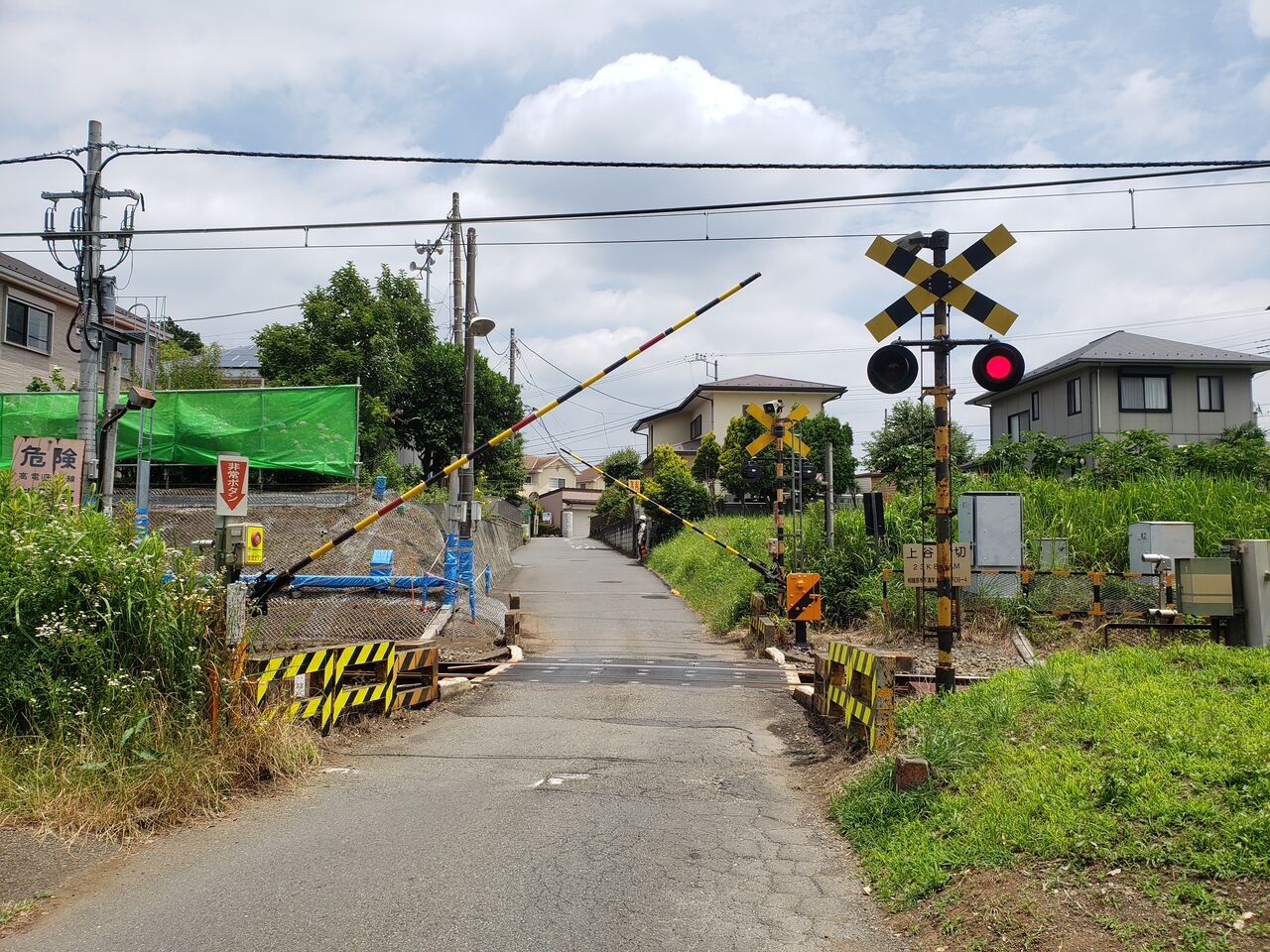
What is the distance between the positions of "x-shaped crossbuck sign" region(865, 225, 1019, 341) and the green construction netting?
45.0 ft

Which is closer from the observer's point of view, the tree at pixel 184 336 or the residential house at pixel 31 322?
the residential house at pixel 31 322

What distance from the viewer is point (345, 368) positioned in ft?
101

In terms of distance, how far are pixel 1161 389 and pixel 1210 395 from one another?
185cm

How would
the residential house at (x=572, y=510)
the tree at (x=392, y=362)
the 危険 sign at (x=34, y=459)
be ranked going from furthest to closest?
the residential house at (x=572, y=510) < the tree at (x=392, y=362) < the 危険 sign at (x=34, y=459)

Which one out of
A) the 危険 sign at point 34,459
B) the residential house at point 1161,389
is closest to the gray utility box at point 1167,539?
the 危険 sign at point 34,459

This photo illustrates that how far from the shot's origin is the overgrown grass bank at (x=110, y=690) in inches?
241

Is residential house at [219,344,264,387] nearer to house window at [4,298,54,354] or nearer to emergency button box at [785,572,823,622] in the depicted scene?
house window at [4,298,54,354]

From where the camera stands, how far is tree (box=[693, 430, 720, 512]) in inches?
1708

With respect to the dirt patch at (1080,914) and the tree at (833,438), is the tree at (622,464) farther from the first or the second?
Answer: the dirt patch at (1080,914)

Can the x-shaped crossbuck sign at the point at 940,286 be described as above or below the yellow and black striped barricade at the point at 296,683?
above

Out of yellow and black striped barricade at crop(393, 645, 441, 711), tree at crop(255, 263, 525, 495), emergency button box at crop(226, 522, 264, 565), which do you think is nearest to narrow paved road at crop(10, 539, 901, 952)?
yellow and black striped barricade at crop(393, 645, 441, 711)

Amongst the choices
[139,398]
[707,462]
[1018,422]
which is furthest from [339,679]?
[707,462]

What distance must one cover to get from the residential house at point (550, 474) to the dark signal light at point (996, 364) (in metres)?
88.1

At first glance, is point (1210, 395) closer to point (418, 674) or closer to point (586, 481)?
point (418, 674)
